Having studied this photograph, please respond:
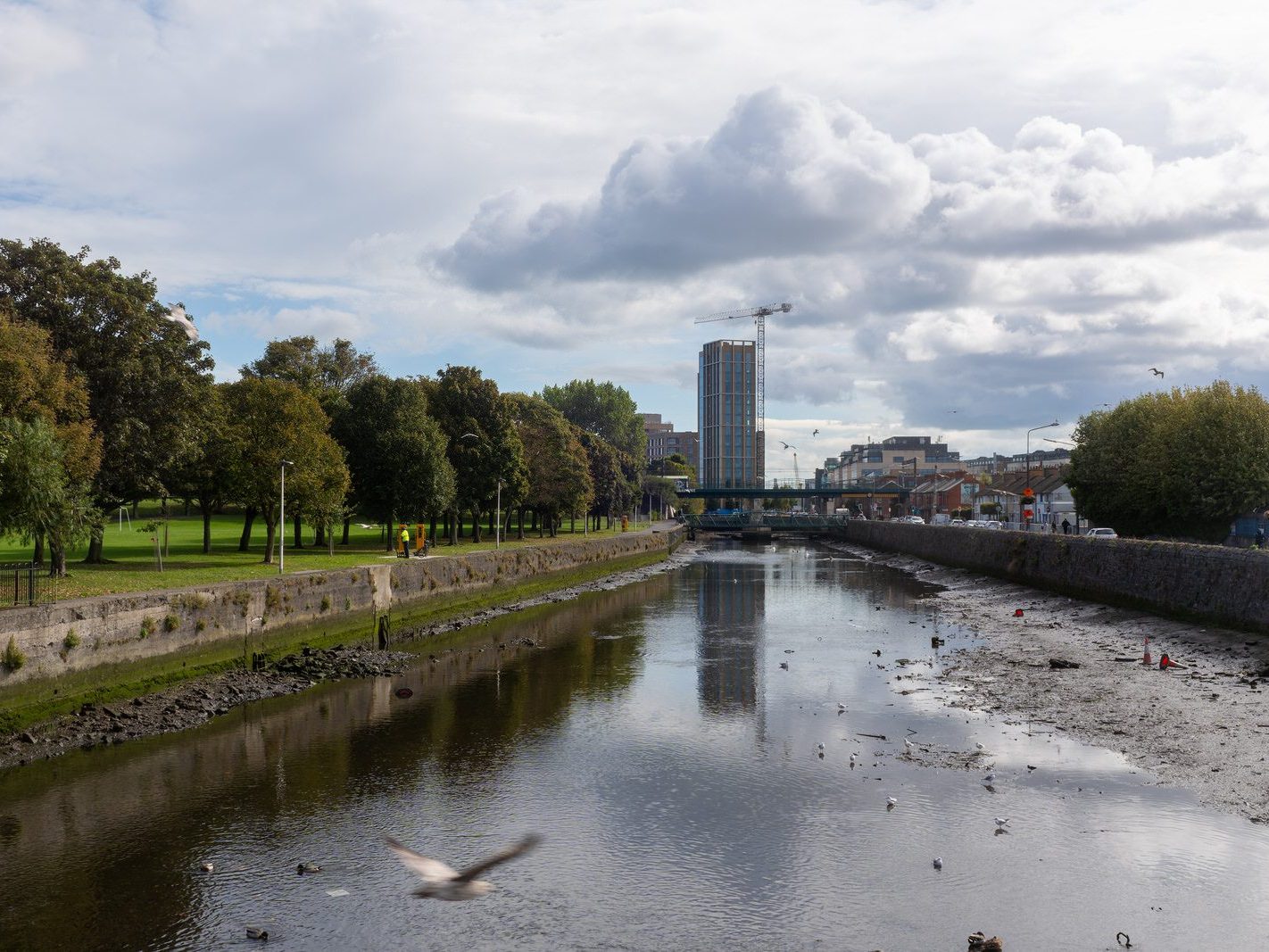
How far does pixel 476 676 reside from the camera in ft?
117

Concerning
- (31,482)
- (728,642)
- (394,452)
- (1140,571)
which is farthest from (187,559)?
(1140,571)

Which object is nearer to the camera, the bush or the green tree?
the bush

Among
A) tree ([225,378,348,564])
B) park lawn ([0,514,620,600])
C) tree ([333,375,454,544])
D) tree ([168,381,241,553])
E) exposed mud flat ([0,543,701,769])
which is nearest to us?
exposed mud flat ([0,543,701,769])

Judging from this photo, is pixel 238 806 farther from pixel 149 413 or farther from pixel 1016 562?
pixel 1016 562

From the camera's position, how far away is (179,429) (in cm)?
4331

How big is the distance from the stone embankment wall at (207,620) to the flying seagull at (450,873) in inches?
494

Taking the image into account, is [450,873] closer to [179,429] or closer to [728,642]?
[728,642]

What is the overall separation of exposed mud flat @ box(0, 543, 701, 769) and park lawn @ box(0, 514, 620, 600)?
4.38m

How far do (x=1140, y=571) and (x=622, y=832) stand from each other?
3925 centimetres

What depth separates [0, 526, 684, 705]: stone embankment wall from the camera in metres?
25.1

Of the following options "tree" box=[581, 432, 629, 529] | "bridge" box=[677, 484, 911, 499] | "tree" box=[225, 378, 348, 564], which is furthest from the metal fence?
"bridge" box=[677, 484, 911, 499]

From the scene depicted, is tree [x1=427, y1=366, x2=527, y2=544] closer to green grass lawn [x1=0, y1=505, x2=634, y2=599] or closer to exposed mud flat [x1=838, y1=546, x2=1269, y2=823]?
green grass lawn [x1=0, y1=505, x2=634, y2=599]

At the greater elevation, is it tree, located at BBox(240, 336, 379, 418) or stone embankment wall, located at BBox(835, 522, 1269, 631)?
tree, located at BBox(240, 336, 379, 418)

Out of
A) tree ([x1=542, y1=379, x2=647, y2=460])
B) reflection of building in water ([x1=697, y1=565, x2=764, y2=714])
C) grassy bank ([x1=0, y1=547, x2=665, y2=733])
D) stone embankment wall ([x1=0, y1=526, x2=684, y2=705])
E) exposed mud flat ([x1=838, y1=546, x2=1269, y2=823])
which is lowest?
reflection of building in water ([x1=697, y1=565, x2=764, y2=714])
